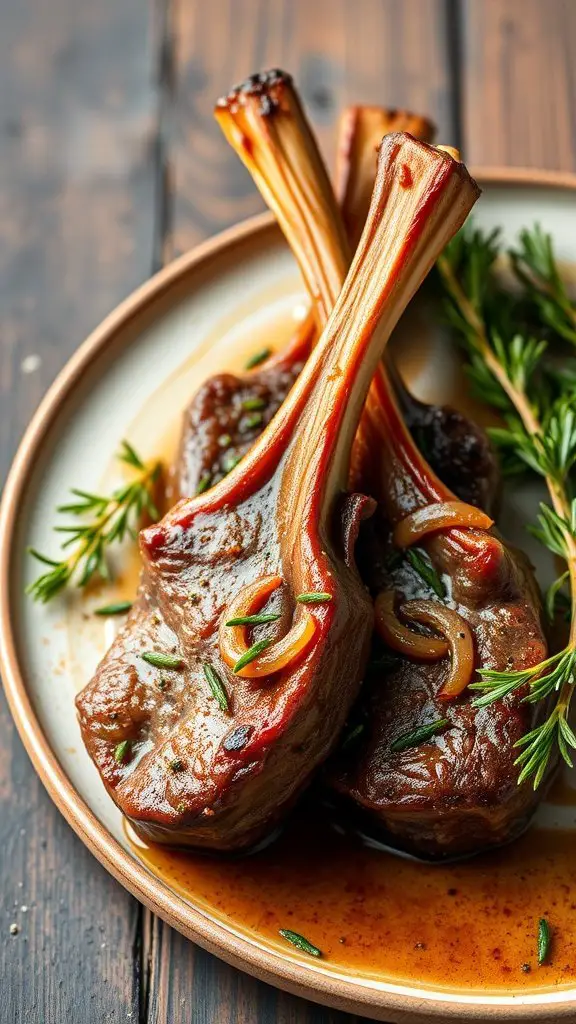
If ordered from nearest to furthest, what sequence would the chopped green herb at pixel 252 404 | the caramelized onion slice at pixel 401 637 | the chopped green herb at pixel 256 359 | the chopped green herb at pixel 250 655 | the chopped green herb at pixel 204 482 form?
the chopped green herb at pixel 250 655
the caramelized onion slice at pixel 401 637
the chopped green herb at pixel 204 482
the chopped green herb at pixel 252 404
the chopped green herb at pixel 256 359

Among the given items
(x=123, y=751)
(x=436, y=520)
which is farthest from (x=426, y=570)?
(x=123, y=751)

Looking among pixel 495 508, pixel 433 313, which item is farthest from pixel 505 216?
pixel 495 508

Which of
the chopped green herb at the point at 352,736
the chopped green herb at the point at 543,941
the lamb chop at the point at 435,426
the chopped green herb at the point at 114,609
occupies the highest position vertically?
the lamb chop at the point at 435,426

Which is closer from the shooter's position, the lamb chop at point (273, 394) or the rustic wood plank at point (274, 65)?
the lamb chop at point (273, 394)

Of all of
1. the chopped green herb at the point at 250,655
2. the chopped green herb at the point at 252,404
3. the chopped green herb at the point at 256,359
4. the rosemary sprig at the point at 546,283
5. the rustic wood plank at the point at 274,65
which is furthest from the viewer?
the rustic wood plank at the point at 274,65

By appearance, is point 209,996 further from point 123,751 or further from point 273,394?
point 273,394

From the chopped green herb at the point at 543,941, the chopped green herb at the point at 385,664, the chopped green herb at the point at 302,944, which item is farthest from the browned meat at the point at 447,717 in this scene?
the chopped green herb at the point at 302,944

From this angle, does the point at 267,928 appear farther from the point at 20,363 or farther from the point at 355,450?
the point at 20,363

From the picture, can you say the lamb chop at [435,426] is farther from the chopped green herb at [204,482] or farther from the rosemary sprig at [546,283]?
the chopped green herb at [204,482]
